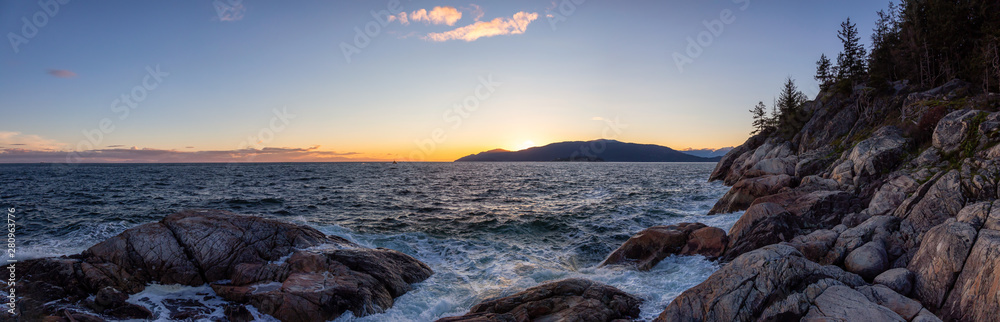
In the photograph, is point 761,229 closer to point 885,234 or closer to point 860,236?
point 860,236

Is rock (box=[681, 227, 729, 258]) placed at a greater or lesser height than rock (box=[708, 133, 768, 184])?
lesser

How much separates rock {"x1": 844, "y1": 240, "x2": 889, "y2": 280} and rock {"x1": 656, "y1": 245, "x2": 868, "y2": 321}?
1.84 metres

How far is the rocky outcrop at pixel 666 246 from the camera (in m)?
17.7

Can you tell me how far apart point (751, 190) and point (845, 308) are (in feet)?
66.4

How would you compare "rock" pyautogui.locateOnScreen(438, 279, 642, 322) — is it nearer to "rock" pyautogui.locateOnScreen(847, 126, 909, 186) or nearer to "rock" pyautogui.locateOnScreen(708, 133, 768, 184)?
"rock" pyautogui.locateOnScreen(847, 126, 909, 186)

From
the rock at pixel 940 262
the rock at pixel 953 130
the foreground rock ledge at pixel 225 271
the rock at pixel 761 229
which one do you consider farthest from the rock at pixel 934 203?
the foreground rock ledge at pixel 225 271

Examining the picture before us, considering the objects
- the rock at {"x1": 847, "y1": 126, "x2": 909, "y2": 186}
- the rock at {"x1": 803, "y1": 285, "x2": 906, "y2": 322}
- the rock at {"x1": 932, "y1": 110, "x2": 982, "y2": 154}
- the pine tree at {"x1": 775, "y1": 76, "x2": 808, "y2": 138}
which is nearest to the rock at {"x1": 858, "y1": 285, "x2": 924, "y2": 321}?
the rock at {"x1": 803, "y1": 285, "x2": 906, "y2": 322}

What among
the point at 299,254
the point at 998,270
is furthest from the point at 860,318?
the point at 299,254

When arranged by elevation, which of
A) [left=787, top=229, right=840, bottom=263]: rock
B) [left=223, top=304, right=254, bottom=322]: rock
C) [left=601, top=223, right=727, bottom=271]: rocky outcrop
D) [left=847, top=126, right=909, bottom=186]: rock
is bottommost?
[left=223, top=304, right=254, bottom=322]: rock

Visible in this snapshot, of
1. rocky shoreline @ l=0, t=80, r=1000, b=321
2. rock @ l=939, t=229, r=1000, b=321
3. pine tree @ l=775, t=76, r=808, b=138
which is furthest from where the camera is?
pine tree @ l=775, t=76, r=808, b=138

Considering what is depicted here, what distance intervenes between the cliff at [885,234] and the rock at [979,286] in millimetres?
31

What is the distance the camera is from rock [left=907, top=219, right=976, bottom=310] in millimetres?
10703

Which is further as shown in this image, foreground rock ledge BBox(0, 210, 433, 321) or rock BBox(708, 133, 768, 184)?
rock BBox(708, 133, 768, 184)

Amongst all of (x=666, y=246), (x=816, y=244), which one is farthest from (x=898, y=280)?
(x=666, y=246)
